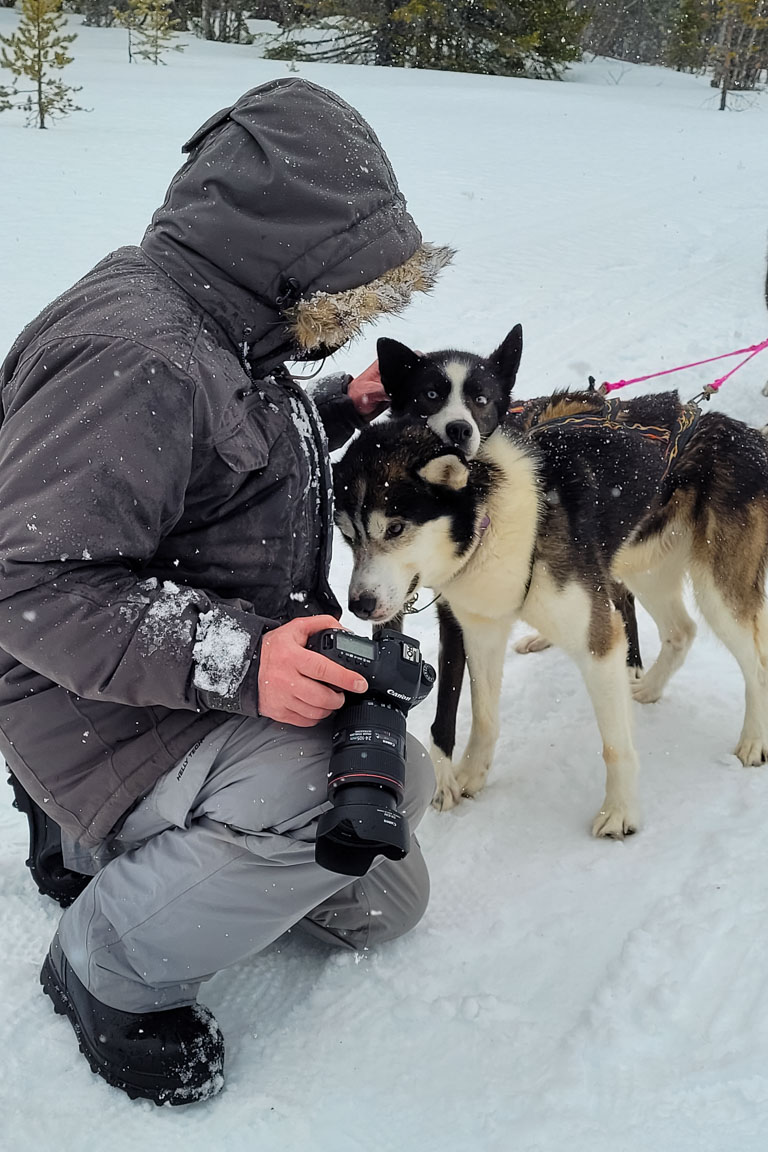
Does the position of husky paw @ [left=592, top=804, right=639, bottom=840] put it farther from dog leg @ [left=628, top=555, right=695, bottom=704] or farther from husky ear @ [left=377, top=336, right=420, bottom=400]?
husky ear @ [left=377, top=336, right=420, bottom=400]

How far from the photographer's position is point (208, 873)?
5.82 ft

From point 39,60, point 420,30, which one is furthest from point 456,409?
point 420,30

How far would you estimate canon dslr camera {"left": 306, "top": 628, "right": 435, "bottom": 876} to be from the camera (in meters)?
1.64

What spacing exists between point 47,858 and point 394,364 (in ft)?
6.03

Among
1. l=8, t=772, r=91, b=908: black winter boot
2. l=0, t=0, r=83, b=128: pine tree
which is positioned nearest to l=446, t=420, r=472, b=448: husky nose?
l=8, t=772, r=91, b=908: black winter boot

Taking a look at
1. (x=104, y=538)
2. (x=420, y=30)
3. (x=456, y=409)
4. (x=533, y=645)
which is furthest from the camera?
(x=420, y=30)

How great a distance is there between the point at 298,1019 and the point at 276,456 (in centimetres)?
116

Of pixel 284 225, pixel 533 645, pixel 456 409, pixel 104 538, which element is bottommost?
pixel 533 645

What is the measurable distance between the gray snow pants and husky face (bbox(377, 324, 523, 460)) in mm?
1414

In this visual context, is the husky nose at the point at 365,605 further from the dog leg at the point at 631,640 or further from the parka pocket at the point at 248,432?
the dog leg at the point at 631,640

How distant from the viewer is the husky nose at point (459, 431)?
2.86 meters

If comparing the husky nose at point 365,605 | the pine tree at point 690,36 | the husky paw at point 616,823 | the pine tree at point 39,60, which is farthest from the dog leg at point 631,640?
the pine tree at point 690,36

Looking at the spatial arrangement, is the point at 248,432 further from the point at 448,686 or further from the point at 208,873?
the point at 448,686

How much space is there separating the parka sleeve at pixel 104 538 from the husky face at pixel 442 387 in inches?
55.4
